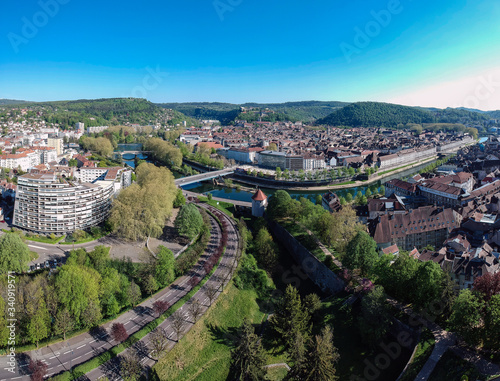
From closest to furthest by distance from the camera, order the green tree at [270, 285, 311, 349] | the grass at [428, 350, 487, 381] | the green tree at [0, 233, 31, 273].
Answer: the grass at [428, 350, 487, 381]
the green tree at [270, 285, 311, 349]
the green tree at [0, 233, 31, 273]

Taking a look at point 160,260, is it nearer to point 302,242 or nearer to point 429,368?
point 302,242

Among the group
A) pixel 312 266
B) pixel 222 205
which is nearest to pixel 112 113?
pixel 222 205

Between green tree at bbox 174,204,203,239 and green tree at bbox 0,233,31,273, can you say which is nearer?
green tree at bbox 0,233,31,273

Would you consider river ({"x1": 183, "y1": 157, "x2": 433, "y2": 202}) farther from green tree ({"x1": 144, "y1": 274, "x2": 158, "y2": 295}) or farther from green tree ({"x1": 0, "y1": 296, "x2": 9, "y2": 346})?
green tree ({"x1": 0, "y1": 296, "x2": 9, "y2": 346})

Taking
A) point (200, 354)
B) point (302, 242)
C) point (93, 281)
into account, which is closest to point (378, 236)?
point (302, 242)

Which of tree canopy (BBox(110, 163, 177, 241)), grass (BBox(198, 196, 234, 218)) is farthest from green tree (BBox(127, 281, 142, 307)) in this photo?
grass (BBox(198, 196, 234, 218))

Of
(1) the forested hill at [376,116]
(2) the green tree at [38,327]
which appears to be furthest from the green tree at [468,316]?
(1) the forested hill at [376,116]
